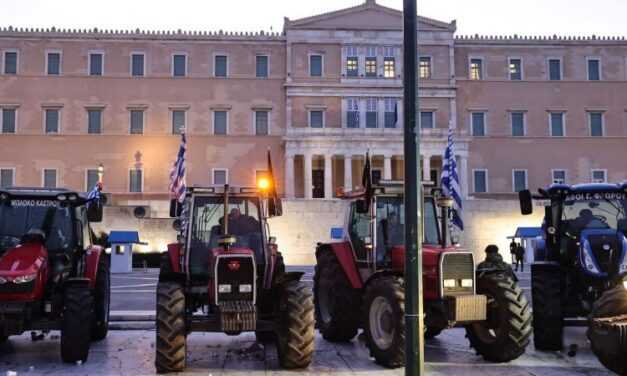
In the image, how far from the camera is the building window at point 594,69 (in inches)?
2098

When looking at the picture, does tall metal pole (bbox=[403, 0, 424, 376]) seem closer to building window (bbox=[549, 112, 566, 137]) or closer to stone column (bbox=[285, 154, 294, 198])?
stone column (bbox=[285, 154, 294, 198])

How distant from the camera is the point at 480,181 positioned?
169ft

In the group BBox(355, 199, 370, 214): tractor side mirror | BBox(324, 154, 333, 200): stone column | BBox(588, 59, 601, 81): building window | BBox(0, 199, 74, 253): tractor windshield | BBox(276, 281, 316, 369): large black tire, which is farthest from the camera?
BBox(588, 59, 601, 81): building window

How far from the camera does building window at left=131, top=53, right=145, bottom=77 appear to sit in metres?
50.2

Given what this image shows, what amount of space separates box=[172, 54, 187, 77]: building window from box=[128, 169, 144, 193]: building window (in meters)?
7.57

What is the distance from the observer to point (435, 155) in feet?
163

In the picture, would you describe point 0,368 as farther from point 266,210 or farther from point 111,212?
point 111,212

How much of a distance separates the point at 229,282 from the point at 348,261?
2.60 meters

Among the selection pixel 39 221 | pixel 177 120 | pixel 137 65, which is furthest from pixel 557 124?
pixel 39 221

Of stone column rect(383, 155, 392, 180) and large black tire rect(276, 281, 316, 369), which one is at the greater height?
stone column rect(383, 155, 392, 180)

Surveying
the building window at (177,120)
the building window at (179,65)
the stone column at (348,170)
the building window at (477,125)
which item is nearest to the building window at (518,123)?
the building window at (477,125)

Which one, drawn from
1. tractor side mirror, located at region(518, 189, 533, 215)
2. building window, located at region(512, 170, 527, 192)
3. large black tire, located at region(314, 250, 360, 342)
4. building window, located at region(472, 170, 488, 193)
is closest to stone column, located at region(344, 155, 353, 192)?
building window, located at region(472, 170, 488, 193)

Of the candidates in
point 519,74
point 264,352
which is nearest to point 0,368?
point 264,352

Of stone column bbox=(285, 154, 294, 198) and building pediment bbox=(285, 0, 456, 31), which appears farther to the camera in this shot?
building pediment bbox=(285, 0, 456, 31)
